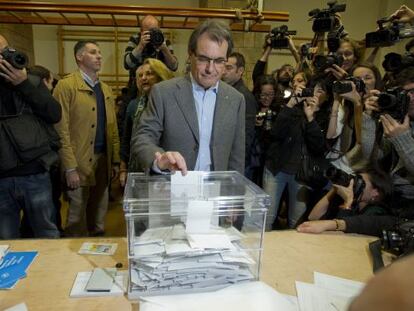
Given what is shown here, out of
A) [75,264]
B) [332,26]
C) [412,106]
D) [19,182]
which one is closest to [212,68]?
[75,264]

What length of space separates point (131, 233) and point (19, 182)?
3.19 ft

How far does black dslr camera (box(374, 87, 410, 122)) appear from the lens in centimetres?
126

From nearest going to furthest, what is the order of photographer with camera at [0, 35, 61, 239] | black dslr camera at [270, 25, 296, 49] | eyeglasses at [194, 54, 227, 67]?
1. eyeglasses at [194, 54, 227, 67]
2. photographer with camera at [0, 35, 61, 239]
3. black dslr camera at [270, 25, 296, 49]

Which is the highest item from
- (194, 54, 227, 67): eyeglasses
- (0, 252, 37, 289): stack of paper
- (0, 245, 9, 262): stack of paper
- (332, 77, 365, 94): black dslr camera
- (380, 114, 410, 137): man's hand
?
(194, 54, 227, 67): eyeglasses

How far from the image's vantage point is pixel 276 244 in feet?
3.32

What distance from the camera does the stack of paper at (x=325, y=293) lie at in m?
0.73

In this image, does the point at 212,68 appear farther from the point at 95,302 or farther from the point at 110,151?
the point at 110,151

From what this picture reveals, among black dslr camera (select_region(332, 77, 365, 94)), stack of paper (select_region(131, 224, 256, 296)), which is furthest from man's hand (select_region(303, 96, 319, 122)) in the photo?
stack of paper (select_region(131, 224, 256, 296))

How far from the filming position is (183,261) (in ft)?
2.37

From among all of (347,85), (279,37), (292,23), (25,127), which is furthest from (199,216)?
(292,23)

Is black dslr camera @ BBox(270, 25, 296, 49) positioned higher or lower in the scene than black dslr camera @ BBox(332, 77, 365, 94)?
higher

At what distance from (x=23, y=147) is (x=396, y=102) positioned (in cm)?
148

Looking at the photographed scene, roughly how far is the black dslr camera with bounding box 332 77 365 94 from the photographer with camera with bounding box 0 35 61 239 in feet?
4.28

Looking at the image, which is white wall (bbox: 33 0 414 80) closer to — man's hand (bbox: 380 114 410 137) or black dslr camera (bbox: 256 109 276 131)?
black dslr camera (bbox: 256 109 276 131)
